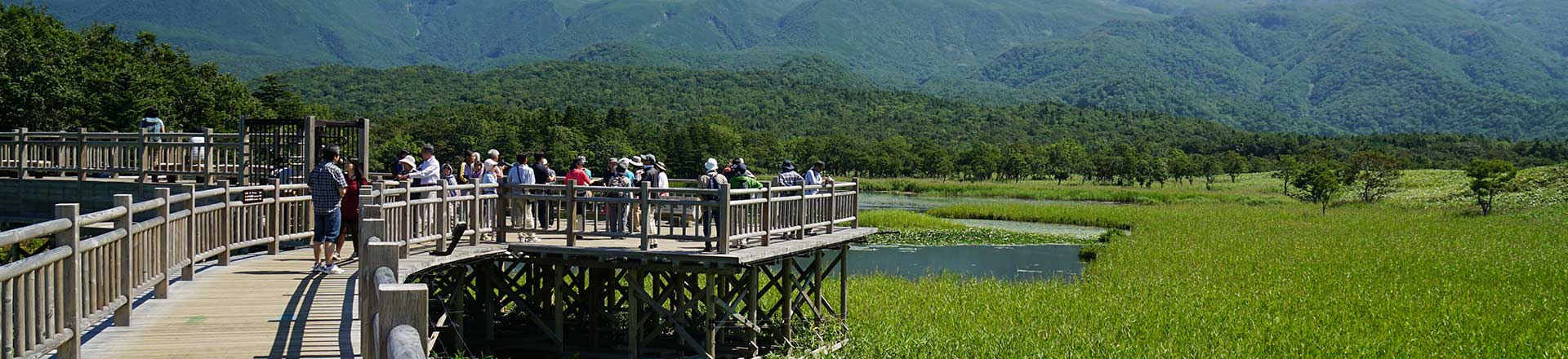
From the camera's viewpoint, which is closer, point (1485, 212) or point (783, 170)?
point (783, 170)

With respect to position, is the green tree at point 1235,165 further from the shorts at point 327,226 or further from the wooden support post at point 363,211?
the wooden support post at point 363,211

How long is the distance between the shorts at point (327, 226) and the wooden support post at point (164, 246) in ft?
7.39

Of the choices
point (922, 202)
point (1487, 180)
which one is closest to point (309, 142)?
point (1487, 180)

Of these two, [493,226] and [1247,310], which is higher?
[493,226]

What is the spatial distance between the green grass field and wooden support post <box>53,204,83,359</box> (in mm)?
10911

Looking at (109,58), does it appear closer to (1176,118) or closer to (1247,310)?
(1247,310)

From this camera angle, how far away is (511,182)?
48.6 feet

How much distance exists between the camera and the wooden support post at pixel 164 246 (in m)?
10.0

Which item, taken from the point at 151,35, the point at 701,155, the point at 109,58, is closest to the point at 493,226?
the point at 109,58

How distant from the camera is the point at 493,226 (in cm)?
1420

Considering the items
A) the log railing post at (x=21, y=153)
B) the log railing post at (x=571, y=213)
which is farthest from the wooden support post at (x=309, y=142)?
the log railing post at (x=21, y=153)

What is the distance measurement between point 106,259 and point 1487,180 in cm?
5410

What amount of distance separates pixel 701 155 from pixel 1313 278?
82.6m

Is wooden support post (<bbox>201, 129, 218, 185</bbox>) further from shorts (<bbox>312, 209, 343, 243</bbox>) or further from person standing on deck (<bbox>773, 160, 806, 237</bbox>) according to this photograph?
person standing on deck (<bbox>773, 160, 806, 237</bbox>)
